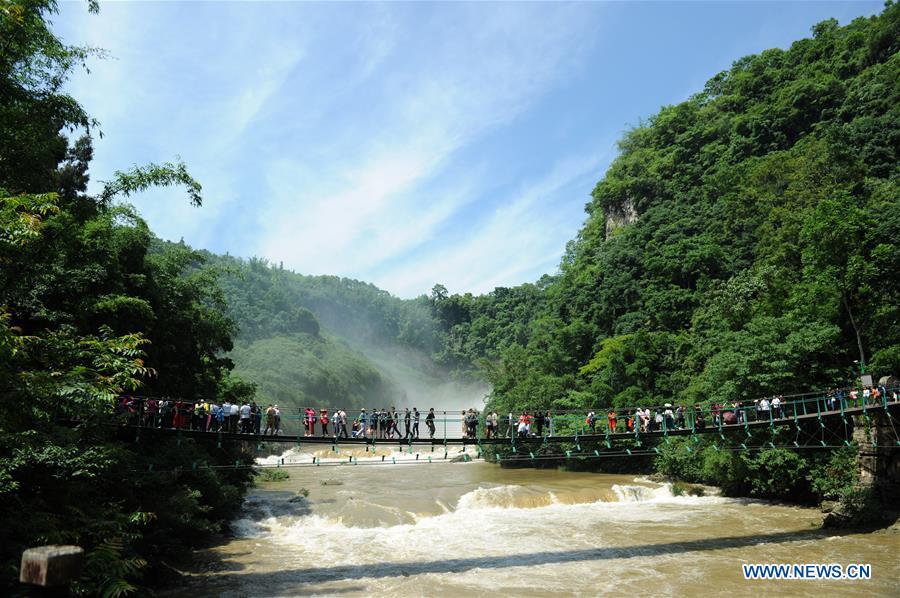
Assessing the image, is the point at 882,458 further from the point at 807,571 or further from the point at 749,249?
the point at 749,249

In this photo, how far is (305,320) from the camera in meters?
86.6

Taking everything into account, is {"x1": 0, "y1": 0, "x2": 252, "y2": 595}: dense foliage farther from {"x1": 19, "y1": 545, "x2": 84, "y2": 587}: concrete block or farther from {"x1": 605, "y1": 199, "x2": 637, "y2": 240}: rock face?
{"x1": 605, "y1": 199, "x2": 637, "y2": 240}: rock face

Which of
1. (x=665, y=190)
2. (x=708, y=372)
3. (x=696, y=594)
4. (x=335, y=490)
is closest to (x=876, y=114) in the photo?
(x=665, y=190)

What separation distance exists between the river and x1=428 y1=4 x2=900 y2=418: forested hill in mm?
4834

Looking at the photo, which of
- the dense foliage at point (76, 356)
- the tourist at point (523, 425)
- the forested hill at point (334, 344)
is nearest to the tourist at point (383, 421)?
the tourist at point (523, 425)

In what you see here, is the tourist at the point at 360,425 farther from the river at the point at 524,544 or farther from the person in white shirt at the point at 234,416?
the person in white shirt at the point at 234,416

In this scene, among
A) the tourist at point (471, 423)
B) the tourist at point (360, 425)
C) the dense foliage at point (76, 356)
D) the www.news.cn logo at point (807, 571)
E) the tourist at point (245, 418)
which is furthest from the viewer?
the tourist at point (471, 423)

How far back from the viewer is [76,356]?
760 centimetres

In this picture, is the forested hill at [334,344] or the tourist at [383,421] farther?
the forested hill at [334,344]

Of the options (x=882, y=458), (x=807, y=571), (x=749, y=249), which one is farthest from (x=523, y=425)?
(x=749, y=249)

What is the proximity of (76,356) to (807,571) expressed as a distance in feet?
45.6

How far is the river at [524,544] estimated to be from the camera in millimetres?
11047

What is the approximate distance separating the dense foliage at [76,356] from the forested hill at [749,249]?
54.8 feet

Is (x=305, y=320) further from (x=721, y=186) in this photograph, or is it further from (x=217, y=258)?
(x=721, y=186)
